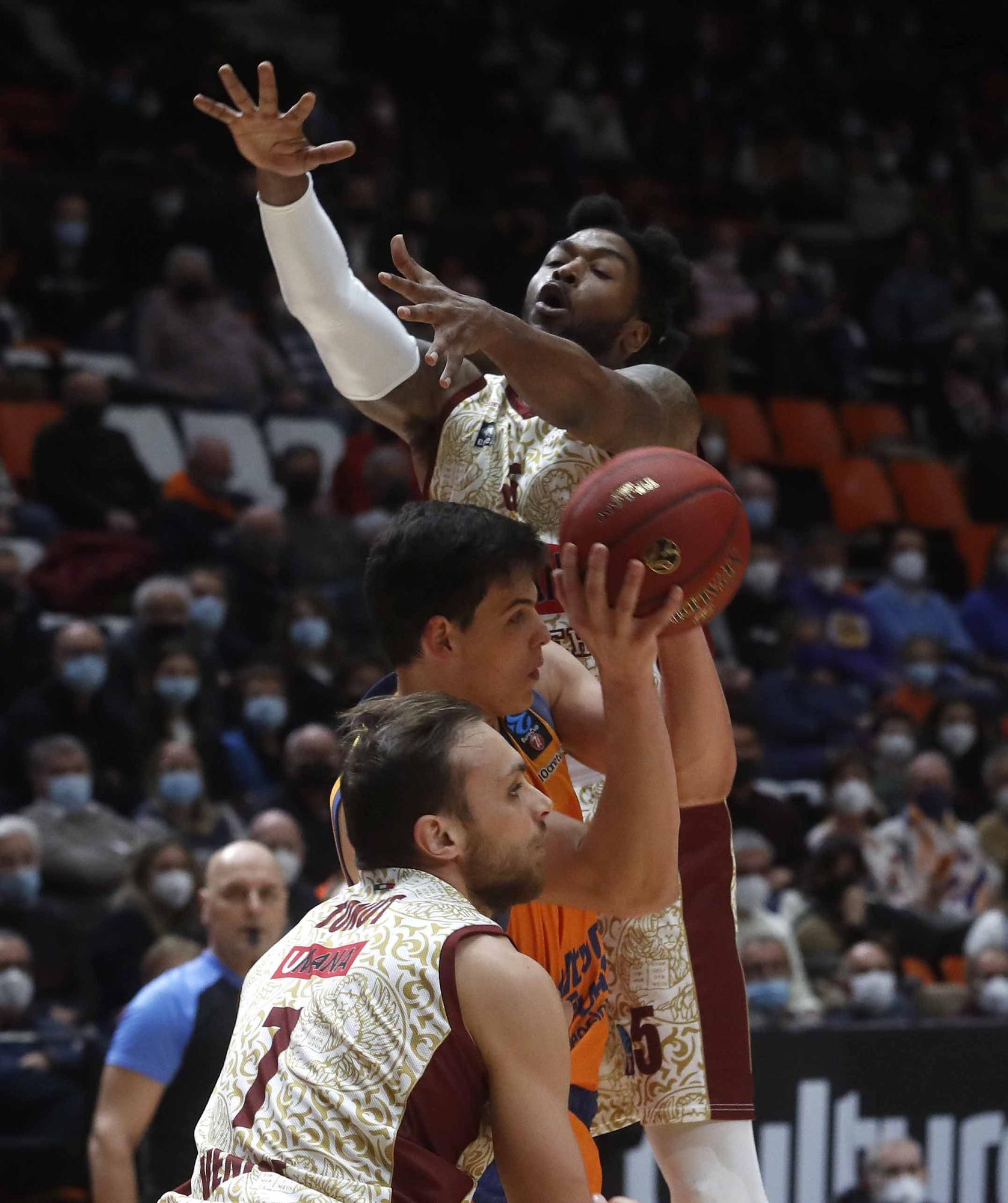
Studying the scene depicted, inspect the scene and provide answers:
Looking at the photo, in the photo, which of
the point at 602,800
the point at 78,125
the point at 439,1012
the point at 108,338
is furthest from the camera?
the point at 78,125

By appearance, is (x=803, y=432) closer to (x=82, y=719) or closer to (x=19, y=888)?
(x=82, y=719)

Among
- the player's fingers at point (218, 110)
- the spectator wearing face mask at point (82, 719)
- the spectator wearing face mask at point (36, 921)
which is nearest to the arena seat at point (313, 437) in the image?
the spectator wearing face mask at point (82, 719)

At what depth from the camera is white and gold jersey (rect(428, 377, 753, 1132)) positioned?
359 centimetres

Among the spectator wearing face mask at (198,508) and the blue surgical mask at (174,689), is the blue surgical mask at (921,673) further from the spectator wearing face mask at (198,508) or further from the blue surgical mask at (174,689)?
the blue surgical mask at (174,689)

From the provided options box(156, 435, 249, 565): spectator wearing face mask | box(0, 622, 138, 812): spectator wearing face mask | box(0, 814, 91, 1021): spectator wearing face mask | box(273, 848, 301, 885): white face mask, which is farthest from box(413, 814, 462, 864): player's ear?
box(156, 435, 249, 565): spectator wearing face mask

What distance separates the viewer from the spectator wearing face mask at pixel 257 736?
8258mm

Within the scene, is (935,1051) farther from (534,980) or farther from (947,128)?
(947,128)

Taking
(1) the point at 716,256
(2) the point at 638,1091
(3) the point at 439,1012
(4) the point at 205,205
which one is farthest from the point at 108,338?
(3) the point at 439,1012

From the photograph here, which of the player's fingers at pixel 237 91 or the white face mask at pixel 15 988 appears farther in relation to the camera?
the white face mask at pixel 15 988

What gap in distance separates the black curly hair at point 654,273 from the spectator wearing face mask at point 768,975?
161 inches

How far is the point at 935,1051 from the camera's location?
6.63 metres

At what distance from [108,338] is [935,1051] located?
235 inches

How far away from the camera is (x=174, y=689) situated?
8203 millimetres

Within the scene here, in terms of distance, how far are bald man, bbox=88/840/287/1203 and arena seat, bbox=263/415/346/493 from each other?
200 inches
